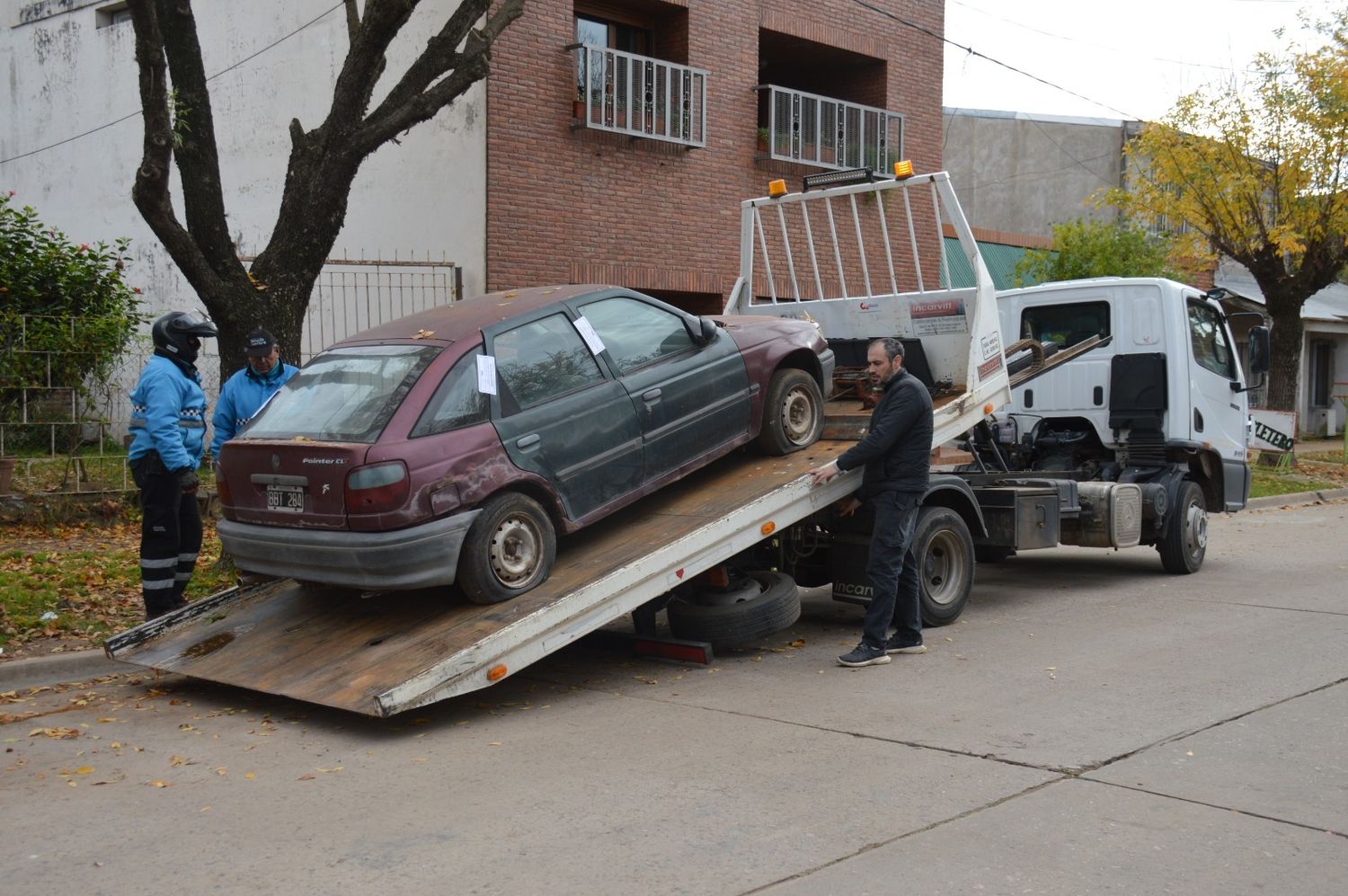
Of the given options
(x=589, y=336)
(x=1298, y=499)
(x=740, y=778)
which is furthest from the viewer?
(x=1298, y=499)

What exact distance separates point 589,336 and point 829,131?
11.9 m

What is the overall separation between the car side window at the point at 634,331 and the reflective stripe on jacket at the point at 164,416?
273 centimetres

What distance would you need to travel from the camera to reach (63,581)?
9.22 meters

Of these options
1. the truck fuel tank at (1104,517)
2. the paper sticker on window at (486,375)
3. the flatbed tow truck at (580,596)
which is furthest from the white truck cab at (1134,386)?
the paper sticker on window at (486,375)

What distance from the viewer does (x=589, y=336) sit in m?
7.56

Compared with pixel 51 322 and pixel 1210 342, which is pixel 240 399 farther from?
pixel 1210 342

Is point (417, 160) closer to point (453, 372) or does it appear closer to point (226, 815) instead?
point (453, 372)

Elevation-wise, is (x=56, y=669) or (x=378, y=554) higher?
(x=378, y=554)

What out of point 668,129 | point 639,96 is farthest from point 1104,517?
point 639,96

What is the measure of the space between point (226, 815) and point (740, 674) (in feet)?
10.7

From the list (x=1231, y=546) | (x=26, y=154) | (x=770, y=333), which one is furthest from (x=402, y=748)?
(x=26, y=154)

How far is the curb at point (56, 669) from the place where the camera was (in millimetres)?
7445

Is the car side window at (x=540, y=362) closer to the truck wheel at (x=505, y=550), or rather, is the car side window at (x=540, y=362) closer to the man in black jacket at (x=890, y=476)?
the truck wheel at (x=505, y=550)

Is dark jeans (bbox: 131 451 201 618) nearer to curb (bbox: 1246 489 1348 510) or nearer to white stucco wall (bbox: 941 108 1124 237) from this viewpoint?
curb (bbox: 1246 489 1348 510)
